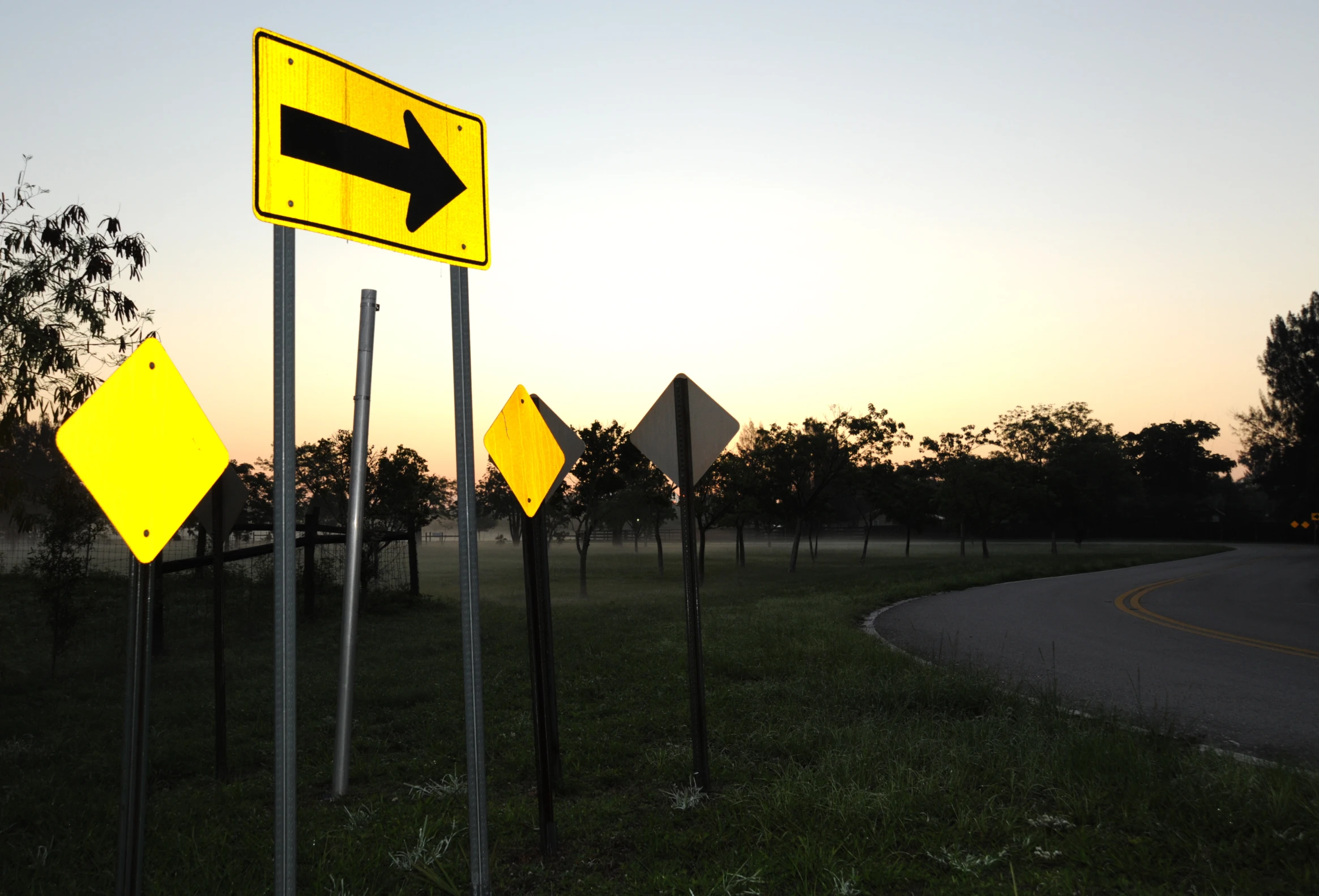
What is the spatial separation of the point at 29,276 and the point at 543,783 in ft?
31.4

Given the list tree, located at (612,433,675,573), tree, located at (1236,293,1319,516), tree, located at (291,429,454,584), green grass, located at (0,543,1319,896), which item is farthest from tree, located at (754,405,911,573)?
tree, located at (1236,293,1319,516)

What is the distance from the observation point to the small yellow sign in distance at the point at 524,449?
5.04 m

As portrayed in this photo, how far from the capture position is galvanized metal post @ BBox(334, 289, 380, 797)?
234 inches

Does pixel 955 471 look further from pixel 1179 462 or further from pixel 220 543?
pixel 1179 462

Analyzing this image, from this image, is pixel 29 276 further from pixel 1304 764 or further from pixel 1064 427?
pixel 1064 427

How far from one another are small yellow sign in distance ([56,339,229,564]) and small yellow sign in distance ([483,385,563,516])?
7.18ft

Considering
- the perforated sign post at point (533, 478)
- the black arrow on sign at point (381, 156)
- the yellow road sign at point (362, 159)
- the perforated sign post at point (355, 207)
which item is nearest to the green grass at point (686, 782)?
the perforated sign post at point (533, 478)

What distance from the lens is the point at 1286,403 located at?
7256cm

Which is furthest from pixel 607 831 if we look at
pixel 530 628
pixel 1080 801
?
pixel 1080 801

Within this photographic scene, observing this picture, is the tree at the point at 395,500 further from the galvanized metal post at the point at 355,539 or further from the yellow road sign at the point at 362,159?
the yellow road sign at the point at 362,159

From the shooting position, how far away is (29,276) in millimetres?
9742

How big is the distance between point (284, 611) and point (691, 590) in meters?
3.76

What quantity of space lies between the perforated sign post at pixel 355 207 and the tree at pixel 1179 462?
11034 centimetres

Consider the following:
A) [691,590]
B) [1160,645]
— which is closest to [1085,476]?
[1160,645]
